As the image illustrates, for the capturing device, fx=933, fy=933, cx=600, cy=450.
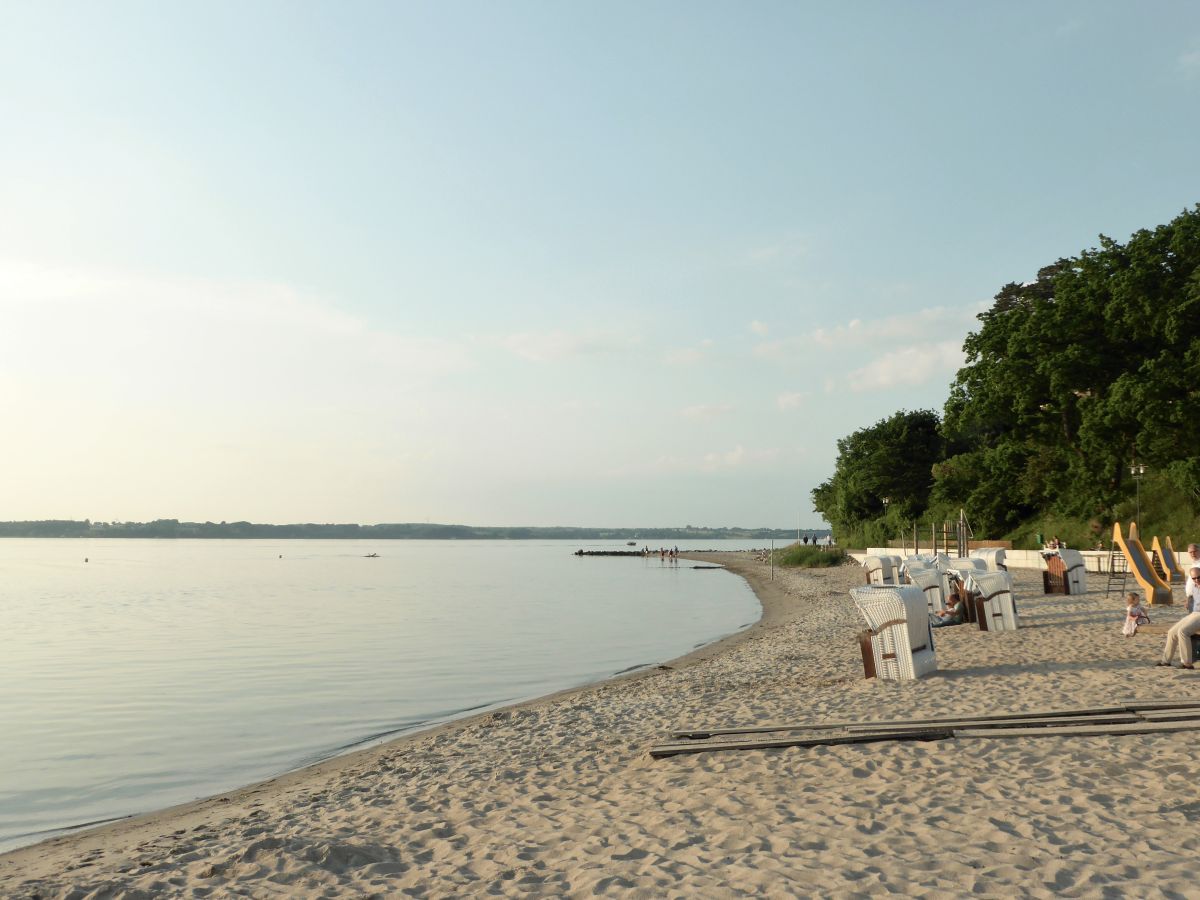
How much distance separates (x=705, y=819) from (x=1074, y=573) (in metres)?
24.2

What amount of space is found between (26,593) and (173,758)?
49.5 metres

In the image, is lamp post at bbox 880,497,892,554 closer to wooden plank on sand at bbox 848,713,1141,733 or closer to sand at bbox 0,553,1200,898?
sand at bbox 0,553,1200,898

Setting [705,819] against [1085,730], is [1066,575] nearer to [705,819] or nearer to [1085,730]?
[1085,730]

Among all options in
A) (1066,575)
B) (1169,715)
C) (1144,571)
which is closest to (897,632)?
(1169,715)

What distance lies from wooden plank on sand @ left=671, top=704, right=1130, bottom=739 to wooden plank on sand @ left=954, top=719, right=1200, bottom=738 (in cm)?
46

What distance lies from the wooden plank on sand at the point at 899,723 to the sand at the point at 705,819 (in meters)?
0.60

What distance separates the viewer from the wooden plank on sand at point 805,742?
8.84 m

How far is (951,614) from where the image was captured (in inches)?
795

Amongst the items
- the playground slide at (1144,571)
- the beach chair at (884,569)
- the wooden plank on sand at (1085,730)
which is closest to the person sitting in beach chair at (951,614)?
the playground slide at (1144,571)

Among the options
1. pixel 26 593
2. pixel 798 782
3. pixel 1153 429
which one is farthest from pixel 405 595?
pixel 798 782

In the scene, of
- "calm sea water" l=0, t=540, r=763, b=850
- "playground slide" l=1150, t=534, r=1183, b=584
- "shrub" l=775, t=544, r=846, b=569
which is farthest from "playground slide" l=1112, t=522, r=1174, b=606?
"shrub" l=775, t=544, r=846, b=569

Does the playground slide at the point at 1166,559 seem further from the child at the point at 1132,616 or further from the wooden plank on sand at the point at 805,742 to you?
the wooden plank on sand at the point at 805,742

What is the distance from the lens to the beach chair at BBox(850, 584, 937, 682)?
1293 cm

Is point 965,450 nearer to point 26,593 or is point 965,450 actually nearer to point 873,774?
point 26,593
